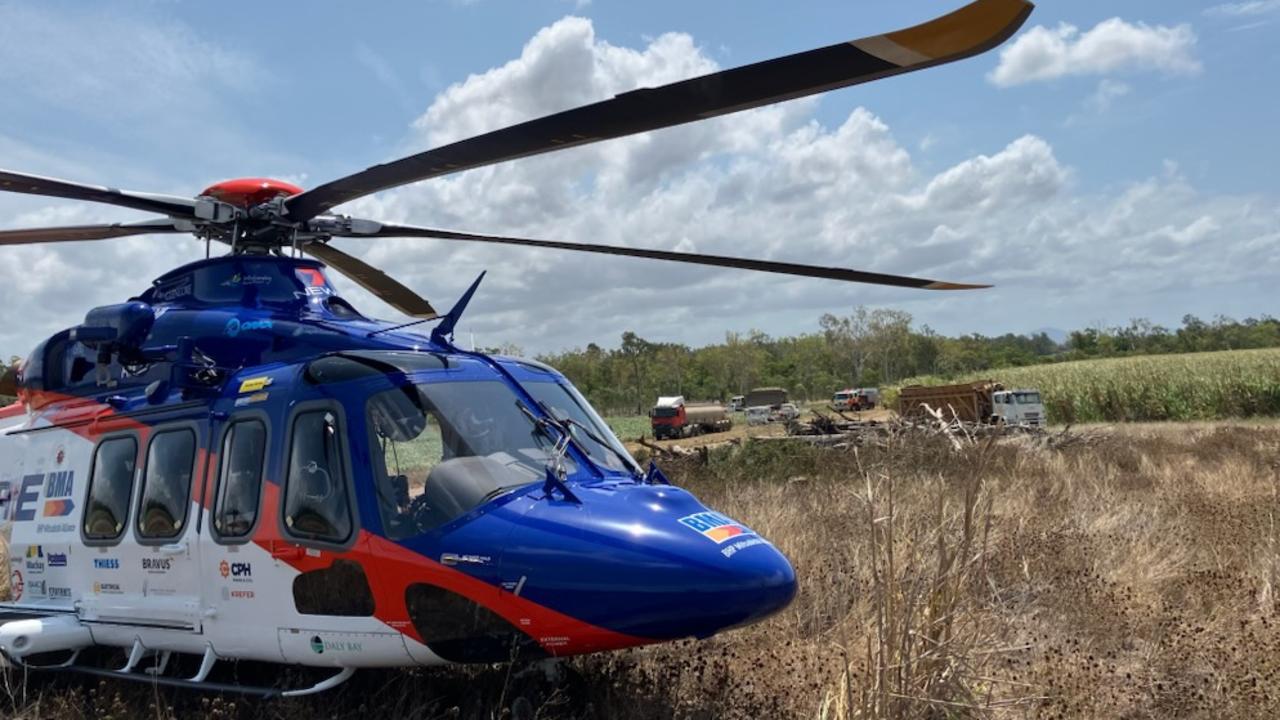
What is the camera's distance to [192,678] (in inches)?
234

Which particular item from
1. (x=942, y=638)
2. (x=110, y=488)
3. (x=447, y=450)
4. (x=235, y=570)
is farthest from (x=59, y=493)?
(x=942, y=638)

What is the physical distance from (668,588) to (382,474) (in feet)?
6.05

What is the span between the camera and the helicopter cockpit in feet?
16.1

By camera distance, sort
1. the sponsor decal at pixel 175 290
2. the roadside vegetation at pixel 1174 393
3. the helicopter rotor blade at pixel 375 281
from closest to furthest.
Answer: the sponsor decal at pixel 175 290 < the helicopter rotor blade at pixel 375 281 < the roadside vegetation at pixel 1174 393

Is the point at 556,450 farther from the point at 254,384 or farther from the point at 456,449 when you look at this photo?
the point at 254,384

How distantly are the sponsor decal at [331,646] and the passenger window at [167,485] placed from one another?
1469mm

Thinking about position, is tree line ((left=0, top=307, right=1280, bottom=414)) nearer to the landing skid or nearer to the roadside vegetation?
the roadside vegetation

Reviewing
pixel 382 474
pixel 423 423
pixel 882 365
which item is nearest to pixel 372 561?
pixel 382 474

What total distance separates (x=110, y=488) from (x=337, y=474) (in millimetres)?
2504

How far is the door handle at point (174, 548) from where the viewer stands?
5.89m

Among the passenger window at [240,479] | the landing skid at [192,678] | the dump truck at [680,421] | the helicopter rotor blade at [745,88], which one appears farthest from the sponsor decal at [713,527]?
the dump truck at [680,421]

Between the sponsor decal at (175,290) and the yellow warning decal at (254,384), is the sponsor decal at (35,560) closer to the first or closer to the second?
the sponsor decal at (175,290)

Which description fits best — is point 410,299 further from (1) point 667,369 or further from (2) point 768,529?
(1) point 667,369

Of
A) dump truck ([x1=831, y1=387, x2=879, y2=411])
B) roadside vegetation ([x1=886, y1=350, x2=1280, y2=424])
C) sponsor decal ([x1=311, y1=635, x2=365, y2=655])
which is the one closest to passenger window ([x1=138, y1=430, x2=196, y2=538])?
sponsor decal ([x1=311, y1=635, x2=365, y2=655])
